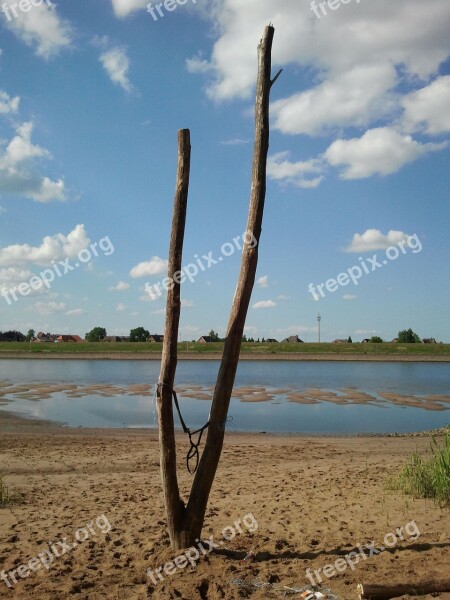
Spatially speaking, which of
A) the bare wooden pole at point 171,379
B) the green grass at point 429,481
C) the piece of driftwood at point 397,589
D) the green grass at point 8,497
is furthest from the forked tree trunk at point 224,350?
the green grass at point 429,481

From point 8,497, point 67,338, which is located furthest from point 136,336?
point 8,497

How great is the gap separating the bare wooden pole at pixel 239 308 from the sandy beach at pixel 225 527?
2.04 ft

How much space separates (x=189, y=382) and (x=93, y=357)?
47.6m

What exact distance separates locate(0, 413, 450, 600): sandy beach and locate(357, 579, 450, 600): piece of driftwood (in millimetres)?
111

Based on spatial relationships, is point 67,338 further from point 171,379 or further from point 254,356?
point 171,379

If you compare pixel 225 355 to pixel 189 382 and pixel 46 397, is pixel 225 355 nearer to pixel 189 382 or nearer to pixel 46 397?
pixel 46 397

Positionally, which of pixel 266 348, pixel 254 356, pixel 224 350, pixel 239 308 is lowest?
pixel 254 356

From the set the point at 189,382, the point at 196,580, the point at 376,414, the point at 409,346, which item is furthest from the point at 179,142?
the point at 409,346

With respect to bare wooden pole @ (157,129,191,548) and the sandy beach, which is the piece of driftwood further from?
bare wooden pole @ (157,129,191,548)

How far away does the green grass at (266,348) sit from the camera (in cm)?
8806

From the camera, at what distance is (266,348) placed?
91.2m

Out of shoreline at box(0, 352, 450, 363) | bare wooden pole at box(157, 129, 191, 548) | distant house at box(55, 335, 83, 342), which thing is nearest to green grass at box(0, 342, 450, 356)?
shoreline at box(0, 352, 450, 363)

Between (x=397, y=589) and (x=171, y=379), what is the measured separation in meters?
2.72

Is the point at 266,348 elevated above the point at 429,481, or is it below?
above
